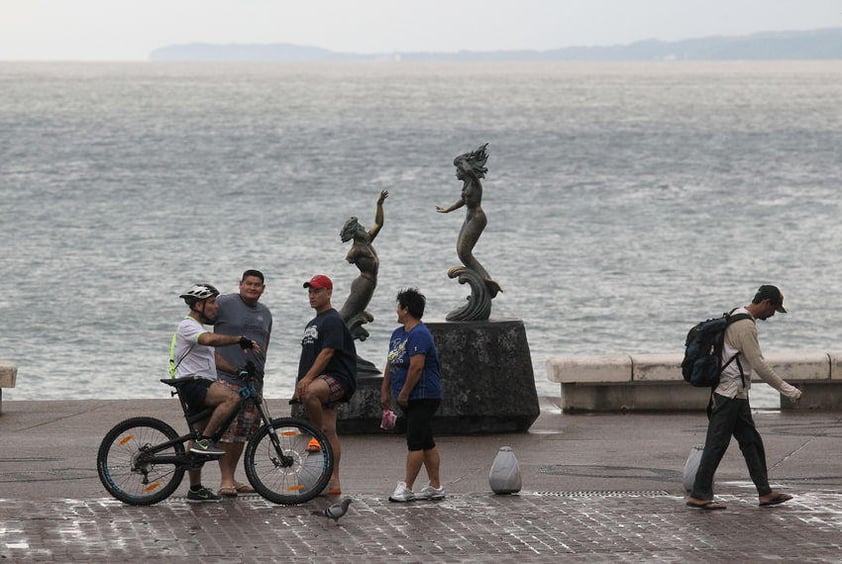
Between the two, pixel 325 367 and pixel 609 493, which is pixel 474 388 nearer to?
pixel 609 493

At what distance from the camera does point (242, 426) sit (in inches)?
496

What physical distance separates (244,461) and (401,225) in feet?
168

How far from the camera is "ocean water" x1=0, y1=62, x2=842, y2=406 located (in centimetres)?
3812

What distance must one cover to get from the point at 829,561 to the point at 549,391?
649 inches

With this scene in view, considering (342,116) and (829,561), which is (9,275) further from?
(342,116)

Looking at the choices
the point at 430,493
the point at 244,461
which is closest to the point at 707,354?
the point at 430,493

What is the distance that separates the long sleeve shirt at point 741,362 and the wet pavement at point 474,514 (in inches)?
31.1

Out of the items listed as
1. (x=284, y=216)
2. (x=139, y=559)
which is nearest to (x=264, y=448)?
(x=139, y=559)

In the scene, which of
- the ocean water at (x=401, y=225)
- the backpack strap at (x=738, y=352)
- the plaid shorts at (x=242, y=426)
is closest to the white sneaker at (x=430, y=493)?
the plaid shorts at (x=242, y=426)

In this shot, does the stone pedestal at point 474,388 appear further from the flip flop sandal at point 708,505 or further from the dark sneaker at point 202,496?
the flip flop sandal at point 708,505

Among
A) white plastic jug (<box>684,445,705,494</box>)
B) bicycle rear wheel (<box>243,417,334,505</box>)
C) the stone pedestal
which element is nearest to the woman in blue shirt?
bicycle rear wheel (<box>243,417,334,505</box>)

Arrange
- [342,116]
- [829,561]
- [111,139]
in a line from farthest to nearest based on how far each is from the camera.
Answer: [342,116] → [111,139] → [829,561]

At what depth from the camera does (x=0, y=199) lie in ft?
251

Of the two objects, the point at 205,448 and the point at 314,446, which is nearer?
the point at 314,446
